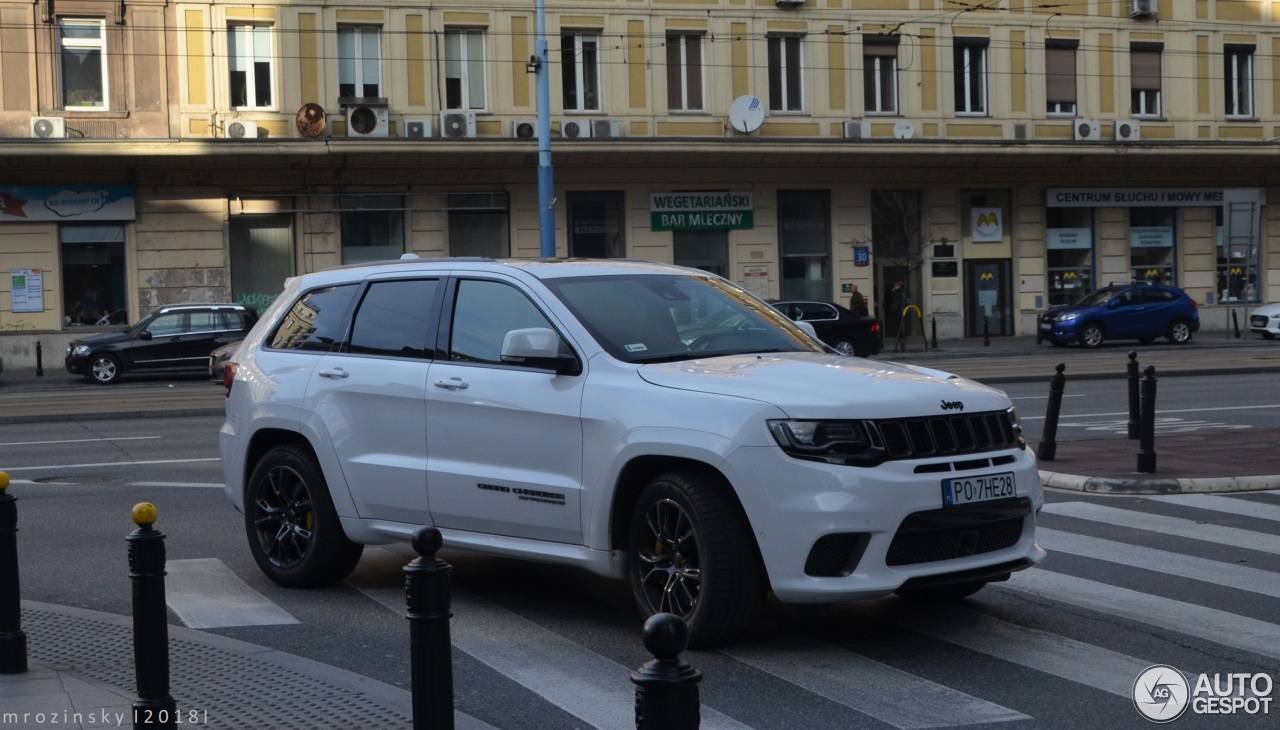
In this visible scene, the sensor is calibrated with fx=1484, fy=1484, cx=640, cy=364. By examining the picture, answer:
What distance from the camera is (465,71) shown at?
34062 mm

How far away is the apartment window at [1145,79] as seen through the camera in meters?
39.3

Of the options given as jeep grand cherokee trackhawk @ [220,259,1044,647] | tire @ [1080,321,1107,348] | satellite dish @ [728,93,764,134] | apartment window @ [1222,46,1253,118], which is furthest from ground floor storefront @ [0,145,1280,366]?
jeep grand cherokee trackhawk @ [220,259,1044,647]

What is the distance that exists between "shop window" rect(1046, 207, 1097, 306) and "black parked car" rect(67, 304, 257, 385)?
70.0 feet

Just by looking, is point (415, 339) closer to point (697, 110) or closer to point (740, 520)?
point (740, 520)

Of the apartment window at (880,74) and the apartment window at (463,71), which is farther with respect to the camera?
the apartment window at (880,74)

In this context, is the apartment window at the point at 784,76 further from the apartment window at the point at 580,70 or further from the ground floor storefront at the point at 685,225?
the apartment window at the point at 580,70

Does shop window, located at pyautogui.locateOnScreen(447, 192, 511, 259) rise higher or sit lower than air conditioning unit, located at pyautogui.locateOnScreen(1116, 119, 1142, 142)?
lower

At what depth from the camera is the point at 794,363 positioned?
21.7ft

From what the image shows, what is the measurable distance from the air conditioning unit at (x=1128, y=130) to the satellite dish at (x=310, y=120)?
20.3 m

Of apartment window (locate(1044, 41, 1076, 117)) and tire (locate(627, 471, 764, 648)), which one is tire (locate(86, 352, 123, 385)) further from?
tire (locate(627, 471, 764, 648))

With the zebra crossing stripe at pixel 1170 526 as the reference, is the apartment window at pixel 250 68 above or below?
above

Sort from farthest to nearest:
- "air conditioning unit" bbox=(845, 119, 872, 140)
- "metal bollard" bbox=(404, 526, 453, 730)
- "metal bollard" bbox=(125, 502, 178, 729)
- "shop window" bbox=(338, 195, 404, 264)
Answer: "air conditioning unit" bbox=(845, 119, 872, 140)
"shop window" bbox=(338, 195, 404, 264)
"metal bollard" bbox=(125, 502, 178, 729)
"metal bollard" bbox=(404, 526, 453, 730)

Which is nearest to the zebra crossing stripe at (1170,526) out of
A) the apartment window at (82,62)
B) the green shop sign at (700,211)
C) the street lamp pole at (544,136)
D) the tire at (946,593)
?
the tire at (946,593)

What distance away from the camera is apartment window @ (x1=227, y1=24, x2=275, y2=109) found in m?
32.7
